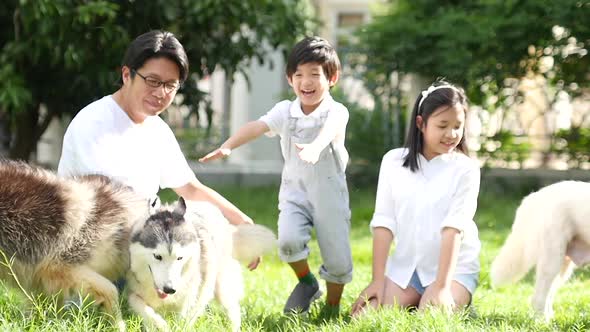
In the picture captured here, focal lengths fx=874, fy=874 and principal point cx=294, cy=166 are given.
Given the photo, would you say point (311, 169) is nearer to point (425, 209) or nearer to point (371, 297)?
point (425, 209)

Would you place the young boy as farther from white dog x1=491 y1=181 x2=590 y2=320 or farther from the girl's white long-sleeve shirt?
white dog x1=491 y1=181 x2=590 y2=320

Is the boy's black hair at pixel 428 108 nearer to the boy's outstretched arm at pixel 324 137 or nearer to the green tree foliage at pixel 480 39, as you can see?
the boy's outstretched arm at pixel 324 137

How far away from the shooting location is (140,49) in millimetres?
4117

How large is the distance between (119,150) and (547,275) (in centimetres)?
234

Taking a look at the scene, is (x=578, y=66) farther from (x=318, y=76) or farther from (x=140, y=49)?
(x=140, y=49)

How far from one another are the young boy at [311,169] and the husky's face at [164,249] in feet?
3.26

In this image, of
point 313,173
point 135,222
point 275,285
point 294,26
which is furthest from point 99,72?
point 135,222

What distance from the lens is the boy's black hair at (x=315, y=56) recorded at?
453 centimetres

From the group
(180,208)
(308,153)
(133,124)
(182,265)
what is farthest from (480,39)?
(182,265)

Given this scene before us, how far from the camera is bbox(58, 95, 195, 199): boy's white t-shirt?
13.5 feet

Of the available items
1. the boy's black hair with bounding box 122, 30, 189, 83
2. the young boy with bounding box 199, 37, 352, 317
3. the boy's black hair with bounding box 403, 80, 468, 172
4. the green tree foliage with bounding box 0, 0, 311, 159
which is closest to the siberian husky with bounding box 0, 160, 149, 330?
the boy's black hair with bounding box 122, 30, 189, 83

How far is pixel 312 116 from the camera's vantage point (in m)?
4.62

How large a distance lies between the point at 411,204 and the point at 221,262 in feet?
3.57

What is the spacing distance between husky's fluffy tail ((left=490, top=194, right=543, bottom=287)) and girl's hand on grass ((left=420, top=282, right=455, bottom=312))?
786 millimetres
